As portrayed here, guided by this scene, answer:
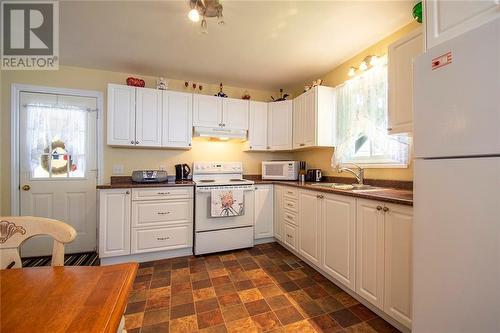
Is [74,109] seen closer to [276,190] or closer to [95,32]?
[95,32]

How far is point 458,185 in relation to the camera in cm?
88

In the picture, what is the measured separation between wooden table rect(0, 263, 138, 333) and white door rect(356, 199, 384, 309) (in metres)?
1.54

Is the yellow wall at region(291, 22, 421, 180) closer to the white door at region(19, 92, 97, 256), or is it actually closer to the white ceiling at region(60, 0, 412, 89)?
the white ceiling at region(60, 0, 412, 89)

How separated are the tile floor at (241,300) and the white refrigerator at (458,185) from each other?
2.25 ft

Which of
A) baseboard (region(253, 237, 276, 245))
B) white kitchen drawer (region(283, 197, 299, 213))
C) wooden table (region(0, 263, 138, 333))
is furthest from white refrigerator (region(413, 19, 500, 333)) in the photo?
baseboard (region(253, 237, 276, 245))

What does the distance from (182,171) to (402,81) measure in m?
2.74

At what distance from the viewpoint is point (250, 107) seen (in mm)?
3287

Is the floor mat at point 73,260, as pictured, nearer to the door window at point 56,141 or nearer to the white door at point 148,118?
the door window at point 56,141

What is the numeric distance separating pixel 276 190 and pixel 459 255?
2227mm

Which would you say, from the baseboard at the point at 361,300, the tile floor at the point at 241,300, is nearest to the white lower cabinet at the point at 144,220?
the tile floor at the point at 241,300

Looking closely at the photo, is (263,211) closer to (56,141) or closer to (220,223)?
(220,223)

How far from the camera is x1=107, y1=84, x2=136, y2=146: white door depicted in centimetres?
260

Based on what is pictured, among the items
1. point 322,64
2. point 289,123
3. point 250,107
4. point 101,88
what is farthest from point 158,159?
point 322,64

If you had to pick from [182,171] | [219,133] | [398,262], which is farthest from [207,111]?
[398,262]
